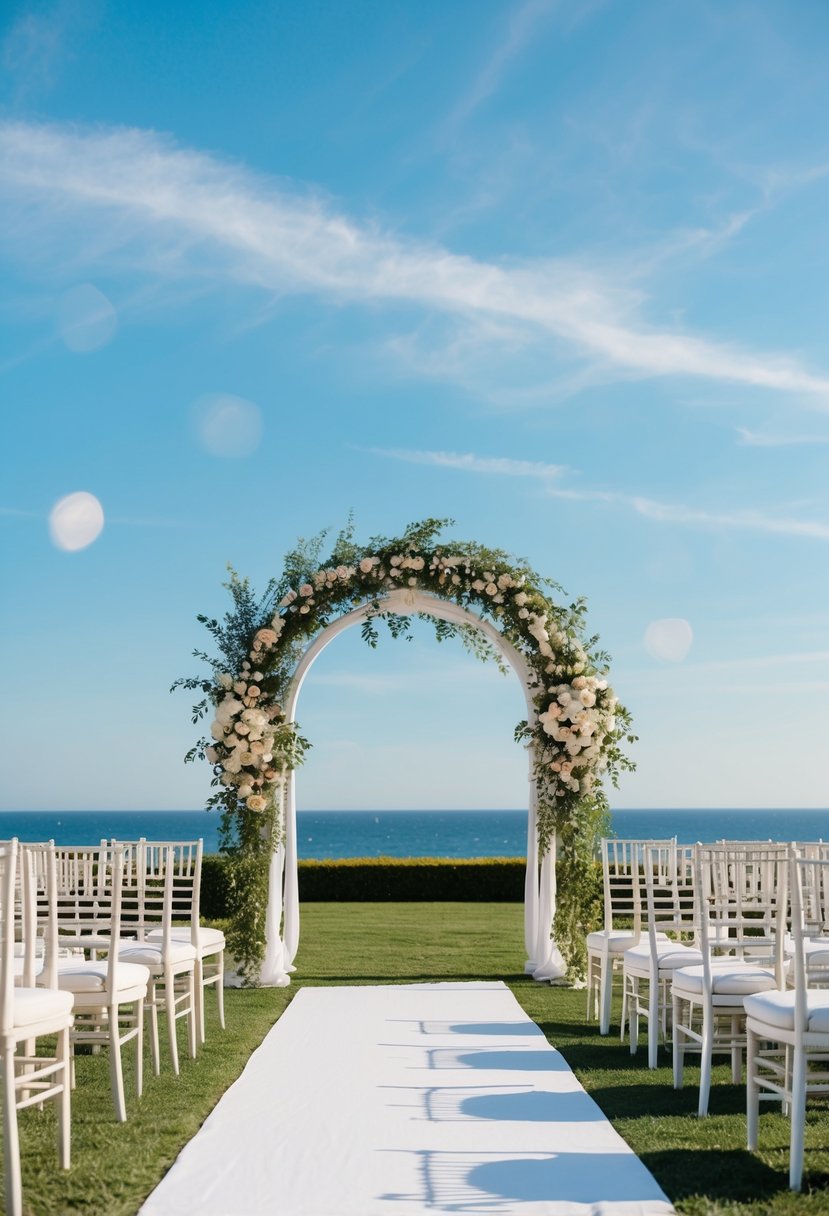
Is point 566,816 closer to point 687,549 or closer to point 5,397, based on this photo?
point 5,397

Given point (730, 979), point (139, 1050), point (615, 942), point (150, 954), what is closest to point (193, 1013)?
point (150, 954)

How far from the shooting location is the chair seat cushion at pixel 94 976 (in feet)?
15.9

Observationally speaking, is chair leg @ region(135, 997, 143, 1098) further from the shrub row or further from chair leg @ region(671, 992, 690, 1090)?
the shrub row

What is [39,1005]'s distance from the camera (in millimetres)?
3838

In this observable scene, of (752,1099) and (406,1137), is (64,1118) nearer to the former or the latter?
(406,1137)

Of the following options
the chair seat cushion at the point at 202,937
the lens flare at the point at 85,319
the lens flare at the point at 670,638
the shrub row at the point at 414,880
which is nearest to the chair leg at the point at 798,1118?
the chair seat cushion at the point at 202,937

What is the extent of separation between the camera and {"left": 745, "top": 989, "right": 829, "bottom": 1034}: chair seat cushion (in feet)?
12.5

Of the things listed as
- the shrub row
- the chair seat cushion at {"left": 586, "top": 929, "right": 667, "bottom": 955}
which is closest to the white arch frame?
the chair seat cushion at {"left": 586, "top": 929, "right": 667, "bottom": 955}

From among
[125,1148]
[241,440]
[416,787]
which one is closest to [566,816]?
[125,1148]

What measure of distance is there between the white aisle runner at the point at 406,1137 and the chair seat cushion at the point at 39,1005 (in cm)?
67

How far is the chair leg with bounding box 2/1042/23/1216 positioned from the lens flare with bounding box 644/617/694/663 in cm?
3233

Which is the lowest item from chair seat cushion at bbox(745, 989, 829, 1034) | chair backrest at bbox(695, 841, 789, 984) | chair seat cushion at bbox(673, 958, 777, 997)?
chair seat cushion at bbox(673, 958, 777, 997)

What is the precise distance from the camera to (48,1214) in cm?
361

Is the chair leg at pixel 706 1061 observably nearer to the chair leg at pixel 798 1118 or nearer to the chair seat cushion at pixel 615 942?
the chair leg at pixel 798 1118
